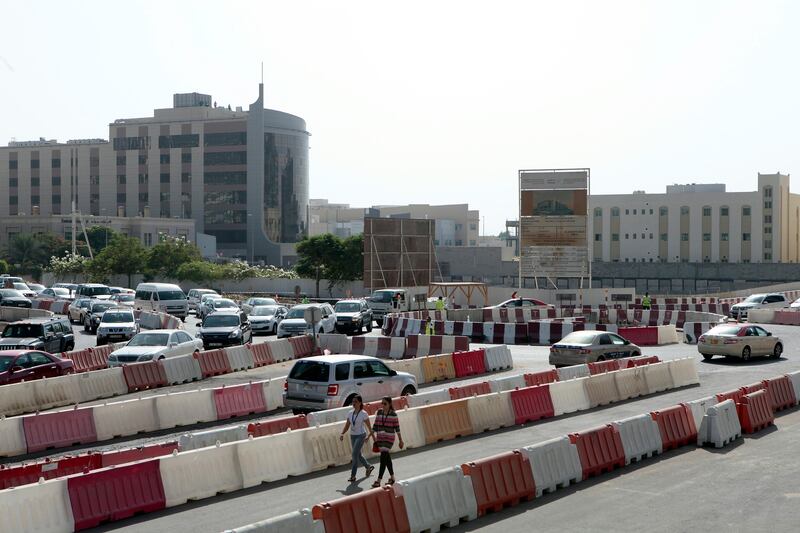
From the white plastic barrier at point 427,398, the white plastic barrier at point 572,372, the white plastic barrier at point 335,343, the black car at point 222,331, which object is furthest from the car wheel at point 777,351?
the black car at point 222,331

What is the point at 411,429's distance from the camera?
60.6 feet

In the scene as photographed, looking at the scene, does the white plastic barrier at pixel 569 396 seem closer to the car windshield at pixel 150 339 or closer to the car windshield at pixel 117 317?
the car windshield at pixel 150 339

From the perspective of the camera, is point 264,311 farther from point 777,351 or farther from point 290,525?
point 290,525

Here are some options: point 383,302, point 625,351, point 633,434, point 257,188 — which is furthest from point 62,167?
point 633,434

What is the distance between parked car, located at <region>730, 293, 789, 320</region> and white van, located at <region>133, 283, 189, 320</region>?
2852 centimetres

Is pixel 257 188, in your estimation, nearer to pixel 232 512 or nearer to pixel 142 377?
pixel 142 377

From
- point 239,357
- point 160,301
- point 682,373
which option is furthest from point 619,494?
point 160,301

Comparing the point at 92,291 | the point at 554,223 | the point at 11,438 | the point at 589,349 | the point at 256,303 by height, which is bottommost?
the point at 11,438

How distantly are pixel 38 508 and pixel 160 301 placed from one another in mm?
40091

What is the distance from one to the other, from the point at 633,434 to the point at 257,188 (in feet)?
430

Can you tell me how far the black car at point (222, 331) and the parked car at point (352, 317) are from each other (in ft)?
25.8

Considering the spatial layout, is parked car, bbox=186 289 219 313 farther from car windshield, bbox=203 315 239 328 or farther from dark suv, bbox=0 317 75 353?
dark suv, bbox=0 317 75 353

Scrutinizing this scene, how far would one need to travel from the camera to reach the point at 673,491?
1523 cm

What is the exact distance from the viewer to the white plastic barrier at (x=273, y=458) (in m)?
15.3
